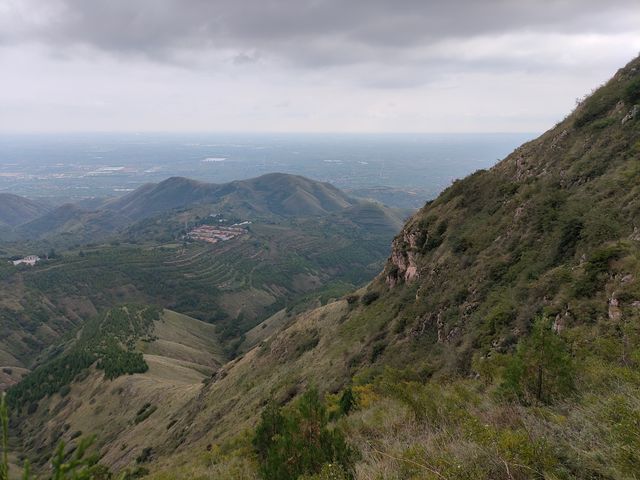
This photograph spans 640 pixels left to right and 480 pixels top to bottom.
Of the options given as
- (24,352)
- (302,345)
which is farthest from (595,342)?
(24,352)

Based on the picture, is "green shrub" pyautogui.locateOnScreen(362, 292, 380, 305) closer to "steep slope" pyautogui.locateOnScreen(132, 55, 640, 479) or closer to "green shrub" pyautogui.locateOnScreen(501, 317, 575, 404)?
"steep slope" pyautogui.locateOnScreen(132, 55, 640, 479)

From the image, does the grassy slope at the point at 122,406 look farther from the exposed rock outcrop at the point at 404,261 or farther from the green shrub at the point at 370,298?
the exposed rock outcrop at the point at 404,261

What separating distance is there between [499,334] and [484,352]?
5.12ft

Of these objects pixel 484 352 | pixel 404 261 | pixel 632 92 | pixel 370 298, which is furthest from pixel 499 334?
pixel 632 92

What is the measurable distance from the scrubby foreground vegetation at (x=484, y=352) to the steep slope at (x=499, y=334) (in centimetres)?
9

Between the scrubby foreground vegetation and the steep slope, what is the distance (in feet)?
0.29

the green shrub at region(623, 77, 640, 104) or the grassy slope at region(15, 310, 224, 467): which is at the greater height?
the green shrub at region(623, 77, 640, 104)

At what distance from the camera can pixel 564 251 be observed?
2467 centimetres

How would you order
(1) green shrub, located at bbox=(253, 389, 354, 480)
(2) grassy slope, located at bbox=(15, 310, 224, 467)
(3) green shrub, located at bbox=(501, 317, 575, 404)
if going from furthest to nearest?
(2) grassy slope, located at bbox=(15, 310, 224, 467) → (3) green shrub, located at bbox=(501, 317, 575, 404) → (1) green shrub, located at bbox=(253, 389, 354, 480)

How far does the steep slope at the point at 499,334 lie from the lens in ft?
28.4

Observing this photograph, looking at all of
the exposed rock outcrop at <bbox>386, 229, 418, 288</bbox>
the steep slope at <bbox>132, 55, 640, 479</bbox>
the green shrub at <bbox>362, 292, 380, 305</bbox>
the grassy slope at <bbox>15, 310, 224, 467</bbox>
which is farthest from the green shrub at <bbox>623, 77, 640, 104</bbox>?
the grassy slope at <bbox>15, 310, 224, 467</bbox>

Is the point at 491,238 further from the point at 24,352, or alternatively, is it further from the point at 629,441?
the point at 24,352

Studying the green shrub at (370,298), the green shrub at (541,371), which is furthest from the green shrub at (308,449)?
the green shrub at (370,298)

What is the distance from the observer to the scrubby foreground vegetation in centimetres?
883
